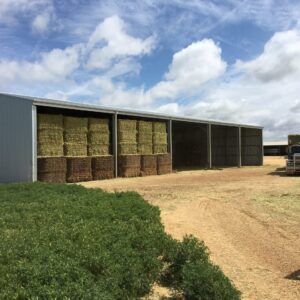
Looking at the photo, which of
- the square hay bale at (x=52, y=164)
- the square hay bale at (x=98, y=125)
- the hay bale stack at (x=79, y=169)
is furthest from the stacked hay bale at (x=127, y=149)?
the square hay bale at (x=52, y=164)

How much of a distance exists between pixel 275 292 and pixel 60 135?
18.5 meters

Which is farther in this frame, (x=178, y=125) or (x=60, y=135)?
(x=178, y=125)

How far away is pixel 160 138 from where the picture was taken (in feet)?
103

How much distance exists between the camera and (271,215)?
43.9 ft

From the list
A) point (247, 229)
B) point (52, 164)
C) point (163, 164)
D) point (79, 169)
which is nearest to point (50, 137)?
point (52, 164)

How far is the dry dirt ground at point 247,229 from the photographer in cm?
752

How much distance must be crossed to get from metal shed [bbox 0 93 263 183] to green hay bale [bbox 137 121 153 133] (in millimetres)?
508

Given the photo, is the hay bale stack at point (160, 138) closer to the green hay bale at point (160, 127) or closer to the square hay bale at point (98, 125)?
→ the green hay bale at point (160, 127)

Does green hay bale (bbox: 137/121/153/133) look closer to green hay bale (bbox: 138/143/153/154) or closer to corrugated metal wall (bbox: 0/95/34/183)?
green hay bale (bbox: 138/143/153/154)

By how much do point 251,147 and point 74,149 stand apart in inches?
1028

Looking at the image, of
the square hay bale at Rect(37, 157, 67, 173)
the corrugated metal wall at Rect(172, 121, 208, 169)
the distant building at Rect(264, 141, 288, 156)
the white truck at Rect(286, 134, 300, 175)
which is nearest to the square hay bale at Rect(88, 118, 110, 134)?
the square hay bale at Rect(37, 157, 67, 173)

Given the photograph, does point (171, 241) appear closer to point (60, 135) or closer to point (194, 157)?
point (60, 135)

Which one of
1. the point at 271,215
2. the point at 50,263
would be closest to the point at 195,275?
the point at 50,263

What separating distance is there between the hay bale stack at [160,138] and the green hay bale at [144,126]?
0.57 metres
